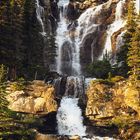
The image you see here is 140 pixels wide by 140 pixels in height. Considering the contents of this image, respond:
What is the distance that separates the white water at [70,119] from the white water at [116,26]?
81.3 feet

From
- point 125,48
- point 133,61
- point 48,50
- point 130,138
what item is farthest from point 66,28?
point 130,138

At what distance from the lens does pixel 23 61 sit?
60.1 meters

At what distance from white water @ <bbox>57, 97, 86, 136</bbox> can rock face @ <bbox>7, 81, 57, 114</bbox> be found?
8.40ft

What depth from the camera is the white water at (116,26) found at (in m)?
77.7

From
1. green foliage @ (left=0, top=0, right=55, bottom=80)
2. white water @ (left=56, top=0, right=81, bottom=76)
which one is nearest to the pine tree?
green foliage @ (left=0, top=0, right=55, bottom=80)

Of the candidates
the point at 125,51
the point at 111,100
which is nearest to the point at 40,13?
the point at 125,51

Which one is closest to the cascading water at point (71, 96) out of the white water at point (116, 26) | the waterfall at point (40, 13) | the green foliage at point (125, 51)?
the white water at point (116, 26)

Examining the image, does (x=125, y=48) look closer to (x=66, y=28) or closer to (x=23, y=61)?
(x=23, y=61)

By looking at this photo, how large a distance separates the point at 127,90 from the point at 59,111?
8.70 meters

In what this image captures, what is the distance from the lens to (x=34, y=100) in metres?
48.8

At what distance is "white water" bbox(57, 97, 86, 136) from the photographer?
1947 inches

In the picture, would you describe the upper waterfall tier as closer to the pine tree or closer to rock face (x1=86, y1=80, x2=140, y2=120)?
the pine tree

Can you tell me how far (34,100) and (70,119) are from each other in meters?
5.28

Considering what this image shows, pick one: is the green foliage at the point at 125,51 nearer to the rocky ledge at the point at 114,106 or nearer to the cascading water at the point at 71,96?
the cascading water at the point at 71,96
